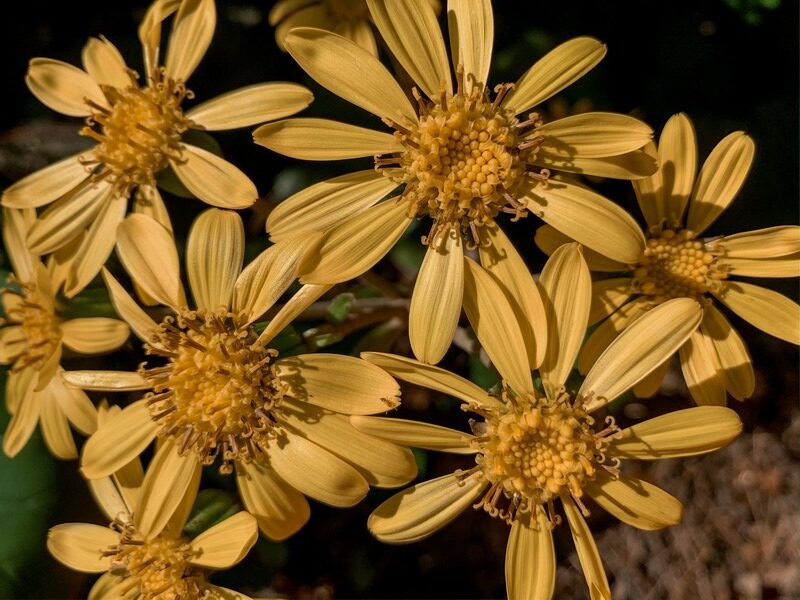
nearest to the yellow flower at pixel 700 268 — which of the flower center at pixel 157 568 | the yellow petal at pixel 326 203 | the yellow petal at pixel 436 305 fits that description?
the yellow petal at pixel 436 305

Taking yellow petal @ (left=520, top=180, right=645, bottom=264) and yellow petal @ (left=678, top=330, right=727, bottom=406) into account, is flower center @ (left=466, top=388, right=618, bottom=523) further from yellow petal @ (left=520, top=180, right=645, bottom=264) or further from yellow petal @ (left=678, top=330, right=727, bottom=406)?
yellow petal @ (left=520, top=180, right=645, bottom=264)

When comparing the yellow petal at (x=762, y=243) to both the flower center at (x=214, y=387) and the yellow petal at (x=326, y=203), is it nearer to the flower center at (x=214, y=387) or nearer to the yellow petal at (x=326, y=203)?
the yellow petal at (x=326, y=203)

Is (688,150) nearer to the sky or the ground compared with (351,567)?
nearer to the sky

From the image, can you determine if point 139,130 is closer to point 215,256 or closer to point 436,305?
point 215,256

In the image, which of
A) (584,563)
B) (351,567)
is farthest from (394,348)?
(584,563)

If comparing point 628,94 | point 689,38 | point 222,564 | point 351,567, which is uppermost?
point 689,38

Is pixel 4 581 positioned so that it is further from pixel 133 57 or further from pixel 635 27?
pixel 635 27

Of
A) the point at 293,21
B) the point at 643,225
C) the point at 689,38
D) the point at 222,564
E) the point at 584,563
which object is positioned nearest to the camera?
the point at 584,563

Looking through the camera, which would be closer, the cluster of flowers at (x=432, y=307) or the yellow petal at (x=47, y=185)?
the cluster of flowers at (x=432, y=307)

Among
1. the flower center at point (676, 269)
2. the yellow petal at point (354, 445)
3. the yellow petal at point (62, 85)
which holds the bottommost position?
the yellow petal at point (354, 445)
